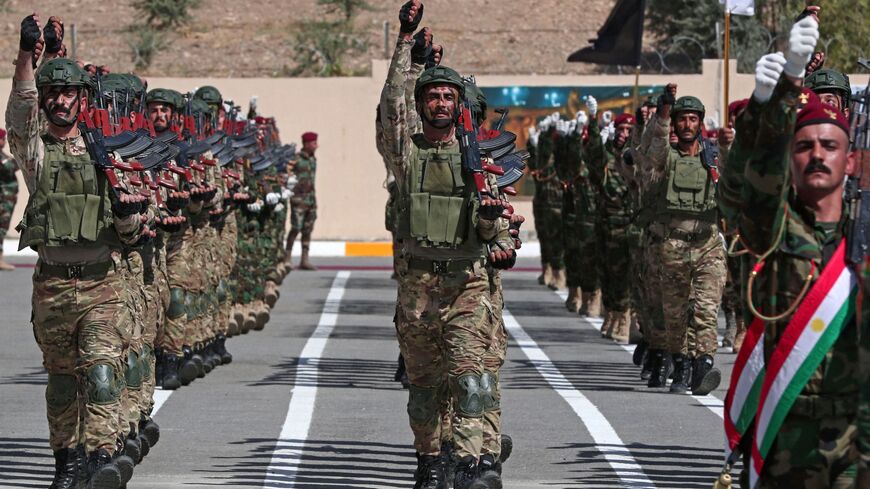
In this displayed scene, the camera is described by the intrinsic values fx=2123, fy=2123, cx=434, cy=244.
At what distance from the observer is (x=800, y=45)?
262 inches

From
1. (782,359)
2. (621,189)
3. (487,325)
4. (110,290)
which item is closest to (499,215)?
(487,325)

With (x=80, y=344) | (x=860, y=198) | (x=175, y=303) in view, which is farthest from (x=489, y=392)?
(x=175, y=303)

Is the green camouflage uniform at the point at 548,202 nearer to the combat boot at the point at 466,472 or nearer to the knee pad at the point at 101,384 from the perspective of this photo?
the knee pad at the point at 101,384

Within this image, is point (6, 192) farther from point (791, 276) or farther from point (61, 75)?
point (791, 276)

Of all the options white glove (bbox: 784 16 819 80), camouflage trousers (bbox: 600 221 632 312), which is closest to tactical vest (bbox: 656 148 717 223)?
camouflage trousers (bbox: 600 221 632 312)

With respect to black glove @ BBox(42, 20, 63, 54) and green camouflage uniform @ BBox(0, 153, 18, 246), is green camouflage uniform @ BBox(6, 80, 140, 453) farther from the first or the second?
green camouflage uniform @ BBox(0, 153, 18, 246)

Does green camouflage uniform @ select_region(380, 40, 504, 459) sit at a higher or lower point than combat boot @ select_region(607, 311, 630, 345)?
higher

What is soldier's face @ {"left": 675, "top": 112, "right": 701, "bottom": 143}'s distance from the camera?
1712cm

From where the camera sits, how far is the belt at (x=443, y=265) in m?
11.2

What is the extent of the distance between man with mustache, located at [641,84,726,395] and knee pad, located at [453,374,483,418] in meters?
5.96

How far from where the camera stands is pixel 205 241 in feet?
59.5

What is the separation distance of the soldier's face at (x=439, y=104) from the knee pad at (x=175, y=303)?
6.45 m

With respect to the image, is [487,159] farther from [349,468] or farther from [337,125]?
[337,125]

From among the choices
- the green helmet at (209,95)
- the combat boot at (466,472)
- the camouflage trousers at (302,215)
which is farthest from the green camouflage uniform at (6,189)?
the combat boot at (466,472)
